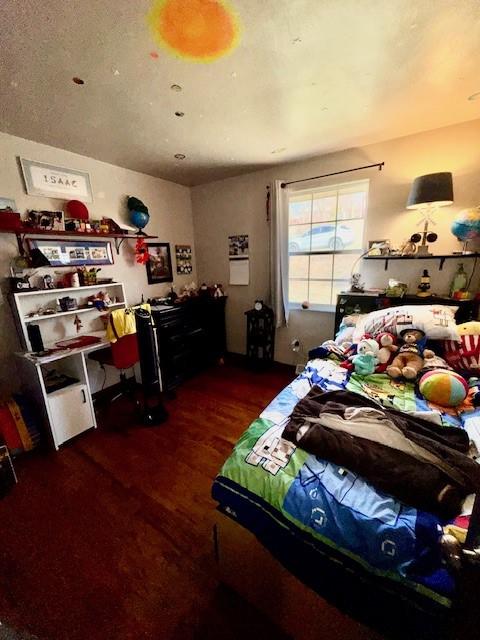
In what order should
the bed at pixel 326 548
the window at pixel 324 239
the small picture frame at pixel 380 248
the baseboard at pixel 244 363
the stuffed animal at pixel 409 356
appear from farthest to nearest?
the baseboard at pixel 244 363 < the window at pixel 324 239 < the small picture frame at pixel 380 248 < the stuffed animal at pixel 409 356 < the bed at pixel 326 548

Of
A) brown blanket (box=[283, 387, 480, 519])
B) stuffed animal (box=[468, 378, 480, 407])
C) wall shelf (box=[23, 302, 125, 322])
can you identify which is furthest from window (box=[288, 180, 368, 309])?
wall shelf (box=[23, 302, 125, 322])

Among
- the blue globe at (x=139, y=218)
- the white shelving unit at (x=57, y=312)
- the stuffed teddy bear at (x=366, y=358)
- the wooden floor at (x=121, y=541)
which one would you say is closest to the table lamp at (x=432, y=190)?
the stuffed teddy bear at (x=366, y=358)

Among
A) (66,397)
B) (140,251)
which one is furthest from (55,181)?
(66,397)

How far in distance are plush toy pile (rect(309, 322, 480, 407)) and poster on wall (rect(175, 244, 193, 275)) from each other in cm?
239

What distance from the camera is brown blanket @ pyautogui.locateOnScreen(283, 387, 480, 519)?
30.1 inches

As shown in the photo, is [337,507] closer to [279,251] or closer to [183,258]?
[279,251]

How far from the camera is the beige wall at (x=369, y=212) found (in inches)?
80.8

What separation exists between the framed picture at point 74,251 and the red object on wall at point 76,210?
0.75ft

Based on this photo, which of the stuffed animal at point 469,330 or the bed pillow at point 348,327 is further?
the bed pillow at point 348,327

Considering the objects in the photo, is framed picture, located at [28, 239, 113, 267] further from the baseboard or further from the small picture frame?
the small picture frame

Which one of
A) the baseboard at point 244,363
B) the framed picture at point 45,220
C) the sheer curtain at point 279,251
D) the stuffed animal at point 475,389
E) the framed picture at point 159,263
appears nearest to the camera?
the stuffed animal at point 475,389

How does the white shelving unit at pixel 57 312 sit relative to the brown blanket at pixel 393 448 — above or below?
above

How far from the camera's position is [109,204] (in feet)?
8.52

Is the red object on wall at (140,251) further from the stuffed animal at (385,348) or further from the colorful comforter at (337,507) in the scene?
the stuffed animal at (385,348)
